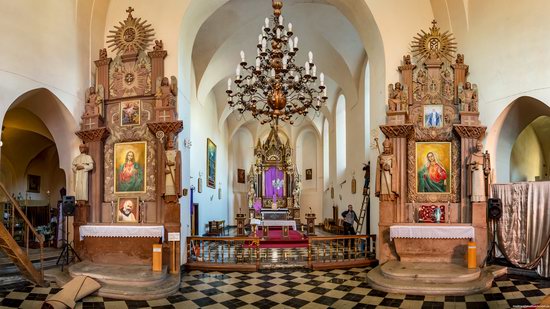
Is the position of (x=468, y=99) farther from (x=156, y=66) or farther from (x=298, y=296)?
(x=156, y=66)

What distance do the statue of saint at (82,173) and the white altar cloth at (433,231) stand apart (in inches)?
279

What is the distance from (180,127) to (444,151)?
623 centimetres

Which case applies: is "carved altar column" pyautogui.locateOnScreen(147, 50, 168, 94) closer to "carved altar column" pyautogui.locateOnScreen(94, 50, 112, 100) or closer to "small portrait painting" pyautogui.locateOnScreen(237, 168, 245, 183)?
"carved altar column" pyautogui.locateOnScreen(94, 50, 112, 100)

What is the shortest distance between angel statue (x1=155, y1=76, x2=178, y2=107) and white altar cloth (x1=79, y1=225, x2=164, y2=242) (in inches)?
110

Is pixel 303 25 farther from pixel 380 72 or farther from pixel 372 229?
pixel 372 229

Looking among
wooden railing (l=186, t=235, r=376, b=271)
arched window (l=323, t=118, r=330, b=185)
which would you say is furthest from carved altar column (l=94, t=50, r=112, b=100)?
arched window (l=323, t=118, r=330, b=185)

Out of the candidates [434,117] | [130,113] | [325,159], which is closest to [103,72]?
[130,113]

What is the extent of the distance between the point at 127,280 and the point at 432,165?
7.12 meters

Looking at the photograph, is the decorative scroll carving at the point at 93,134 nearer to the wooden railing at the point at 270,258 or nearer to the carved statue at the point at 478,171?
the wooden railing at the point at 270,258

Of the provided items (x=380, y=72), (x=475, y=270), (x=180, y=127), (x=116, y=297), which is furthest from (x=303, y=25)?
(x=116, y=297)

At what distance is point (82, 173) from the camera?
871 cm

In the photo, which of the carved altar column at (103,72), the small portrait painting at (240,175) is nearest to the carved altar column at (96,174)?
the carved altar column at (103,72)

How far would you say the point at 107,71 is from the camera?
930 centimetres

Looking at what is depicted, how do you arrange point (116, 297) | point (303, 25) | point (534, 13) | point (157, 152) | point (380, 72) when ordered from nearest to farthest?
1. point (116, 297)
2. point (534, 13)
3. point (157, 152)
4. point (380, 72)
5. point (303, 25)
